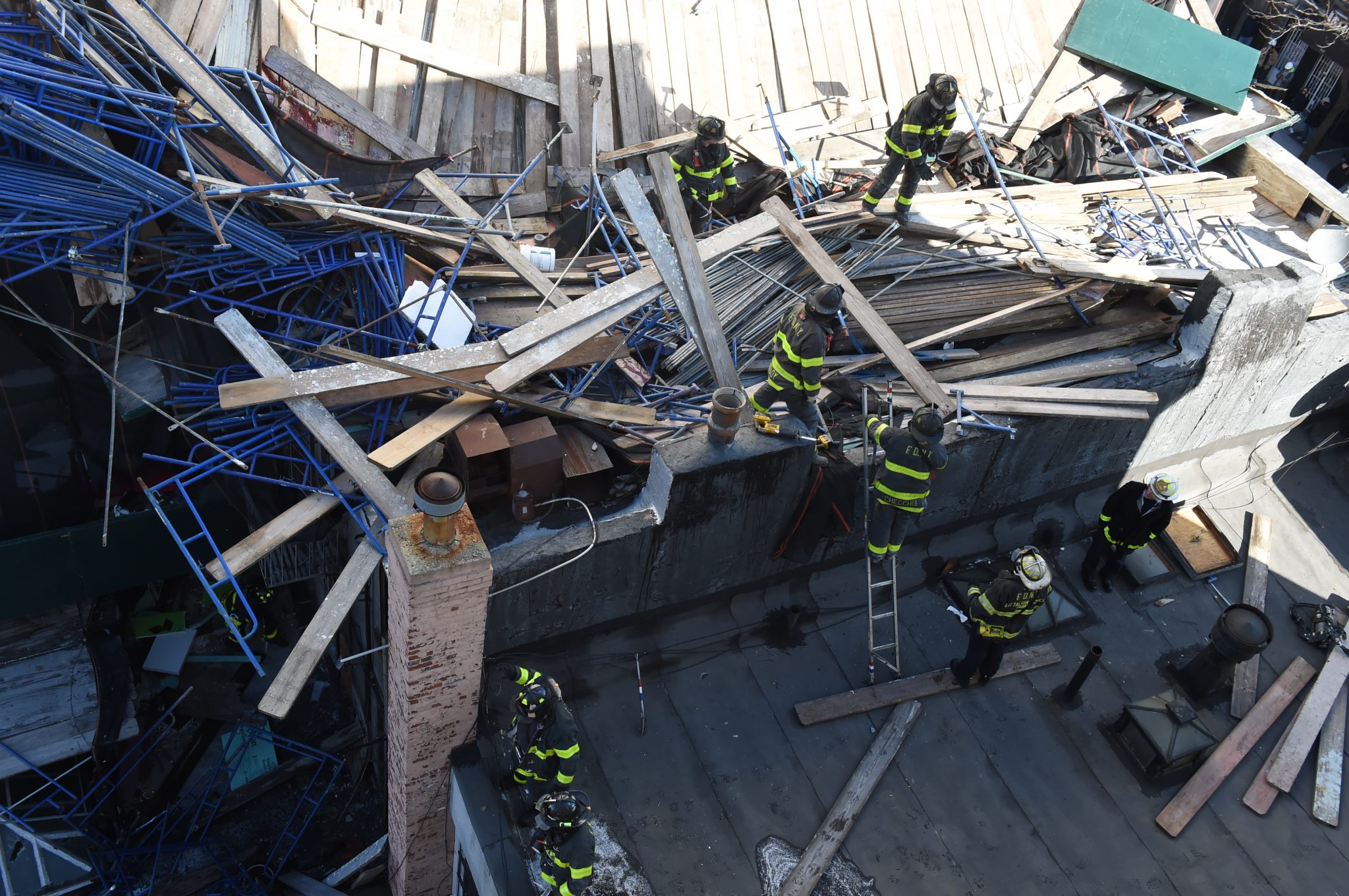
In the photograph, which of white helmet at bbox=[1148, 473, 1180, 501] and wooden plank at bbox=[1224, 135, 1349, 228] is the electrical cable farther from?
wooden plank at bbox=[1224, 135, 1349, 228]

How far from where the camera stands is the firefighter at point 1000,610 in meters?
8.20

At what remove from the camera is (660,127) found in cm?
1345

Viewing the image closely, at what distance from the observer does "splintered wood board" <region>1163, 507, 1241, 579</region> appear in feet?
34.3

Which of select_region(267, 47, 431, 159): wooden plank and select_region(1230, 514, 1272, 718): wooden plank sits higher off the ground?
select_region(267, 47, 431, 159): wooden plank

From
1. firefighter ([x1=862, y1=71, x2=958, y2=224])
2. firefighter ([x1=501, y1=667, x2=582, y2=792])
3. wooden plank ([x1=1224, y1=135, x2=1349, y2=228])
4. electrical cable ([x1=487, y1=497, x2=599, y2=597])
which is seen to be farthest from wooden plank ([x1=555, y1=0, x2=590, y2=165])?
wooden plank ([x1=1224, y1=135, x2=1349, y2=228])

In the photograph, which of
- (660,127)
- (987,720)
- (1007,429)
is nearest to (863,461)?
(1007,429)

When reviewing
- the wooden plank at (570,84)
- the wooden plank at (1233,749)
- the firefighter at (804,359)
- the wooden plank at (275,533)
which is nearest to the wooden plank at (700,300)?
the firefighter at (804,359)

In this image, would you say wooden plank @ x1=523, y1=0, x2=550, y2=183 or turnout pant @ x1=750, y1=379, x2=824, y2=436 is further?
wooden plank @ x1=523, y1=0, x2=550, y2=183

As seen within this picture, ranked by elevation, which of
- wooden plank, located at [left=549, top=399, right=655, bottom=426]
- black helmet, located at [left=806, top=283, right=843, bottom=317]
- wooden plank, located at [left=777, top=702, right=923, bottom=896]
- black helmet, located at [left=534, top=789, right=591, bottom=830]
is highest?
black helmet, located at [left=806, top=283, right=843, bottom=317]

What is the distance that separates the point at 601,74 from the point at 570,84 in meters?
0.53

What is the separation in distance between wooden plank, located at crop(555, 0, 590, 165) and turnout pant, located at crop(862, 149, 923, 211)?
412 centimetres

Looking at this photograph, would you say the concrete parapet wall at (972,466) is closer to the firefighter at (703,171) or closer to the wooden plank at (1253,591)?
the wooden plank at (1253,591)

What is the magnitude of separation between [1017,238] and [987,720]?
5.70 metres

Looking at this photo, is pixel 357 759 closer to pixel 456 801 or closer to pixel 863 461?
pixel 456 801
